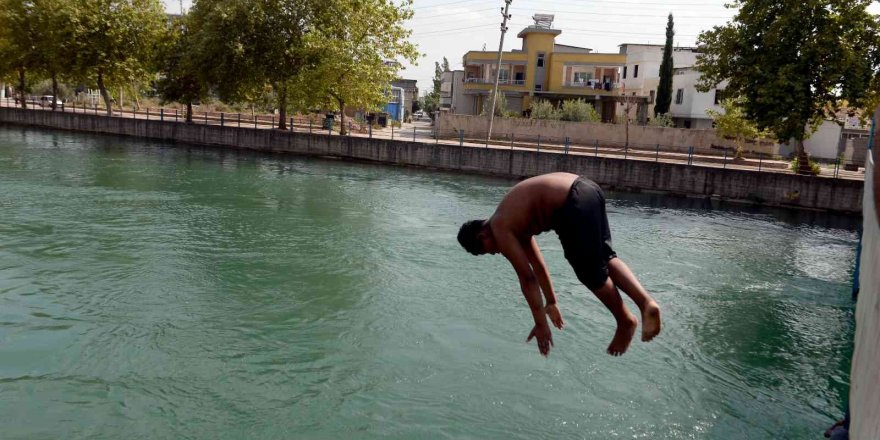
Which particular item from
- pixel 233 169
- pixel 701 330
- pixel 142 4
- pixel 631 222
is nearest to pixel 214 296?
pixel 701 330

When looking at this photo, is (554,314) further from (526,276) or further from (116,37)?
(116,37)

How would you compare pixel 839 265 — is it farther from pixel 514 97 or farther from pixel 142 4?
pixel 142 4

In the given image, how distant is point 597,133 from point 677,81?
14.0 metres

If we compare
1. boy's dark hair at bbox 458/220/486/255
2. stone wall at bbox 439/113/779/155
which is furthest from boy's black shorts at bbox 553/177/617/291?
stone wall at bbox 439/113/779/155

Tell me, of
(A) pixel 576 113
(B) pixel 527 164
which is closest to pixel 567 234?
(B) pixel 527 164

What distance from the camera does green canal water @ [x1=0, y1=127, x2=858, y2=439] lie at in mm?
9141

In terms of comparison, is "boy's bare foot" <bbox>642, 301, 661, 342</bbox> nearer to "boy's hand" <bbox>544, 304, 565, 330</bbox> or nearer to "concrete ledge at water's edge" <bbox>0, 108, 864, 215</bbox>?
"boy's hand" <bbox>544, 304, 565, 330</bbox>

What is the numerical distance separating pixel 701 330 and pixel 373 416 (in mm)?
7174

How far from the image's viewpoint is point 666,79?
2130 inches

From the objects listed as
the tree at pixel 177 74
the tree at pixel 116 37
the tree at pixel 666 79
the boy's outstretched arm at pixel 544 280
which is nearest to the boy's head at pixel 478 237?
the boy's outstretched arm at pixel 544 280

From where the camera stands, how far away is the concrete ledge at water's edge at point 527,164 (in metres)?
30.8

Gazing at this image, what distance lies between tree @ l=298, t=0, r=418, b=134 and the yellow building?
702 inches

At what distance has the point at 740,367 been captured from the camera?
11500 millimetres

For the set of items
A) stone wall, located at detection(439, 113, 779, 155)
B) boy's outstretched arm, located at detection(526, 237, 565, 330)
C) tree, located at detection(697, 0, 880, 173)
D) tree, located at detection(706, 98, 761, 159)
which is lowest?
boy's outstretched arm, located at detection(526, 237, 565, 330)
